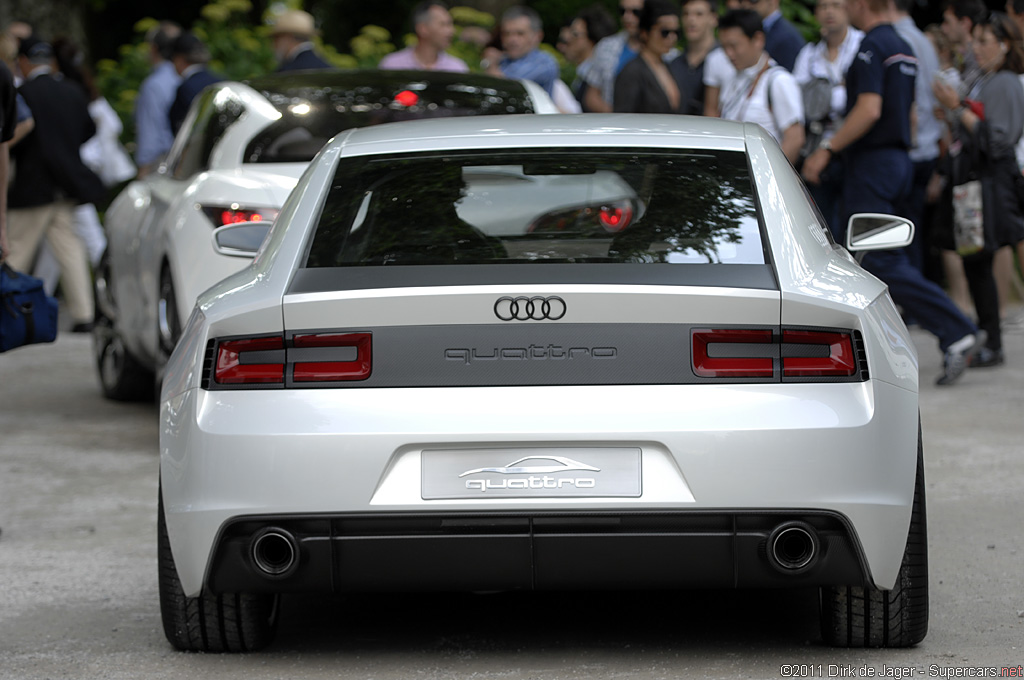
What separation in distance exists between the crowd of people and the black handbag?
2146 millimetres

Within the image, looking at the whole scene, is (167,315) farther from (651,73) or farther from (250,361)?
(651,73)

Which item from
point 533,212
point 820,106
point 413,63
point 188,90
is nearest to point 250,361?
point 533,212

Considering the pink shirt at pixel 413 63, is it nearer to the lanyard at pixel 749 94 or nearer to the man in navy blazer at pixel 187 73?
the man in navy blazer at pixel 187 73

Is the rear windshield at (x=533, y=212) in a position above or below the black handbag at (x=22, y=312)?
above

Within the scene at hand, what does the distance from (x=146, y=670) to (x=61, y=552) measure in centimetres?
175

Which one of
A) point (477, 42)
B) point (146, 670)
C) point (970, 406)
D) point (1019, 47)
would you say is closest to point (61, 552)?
point (146, 670)

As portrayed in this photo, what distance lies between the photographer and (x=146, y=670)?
13.6ft

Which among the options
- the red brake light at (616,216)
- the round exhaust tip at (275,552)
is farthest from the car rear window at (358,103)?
the round exhaust tip at (275,552)

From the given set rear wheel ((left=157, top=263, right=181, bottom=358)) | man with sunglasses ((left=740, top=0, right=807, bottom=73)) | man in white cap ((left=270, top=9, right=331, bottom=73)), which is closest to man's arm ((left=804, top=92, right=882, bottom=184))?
man with sunglasses ((left=740, top=0, right=807, bottom=73))

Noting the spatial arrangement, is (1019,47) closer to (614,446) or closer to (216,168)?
(216,168)

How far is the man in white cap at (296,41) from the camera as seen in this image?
11547 mm

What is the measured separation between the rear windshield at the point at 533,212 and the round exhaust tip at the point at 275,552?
2.28ft

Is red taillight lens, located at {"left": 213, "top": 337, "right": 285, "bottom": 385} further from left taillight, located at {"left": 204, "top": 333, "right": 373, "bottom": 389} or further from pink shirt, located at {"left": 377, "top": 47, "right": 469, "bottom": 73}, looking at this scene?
pink shirt, located at {"left": 377, "top": 47, "right": 469, "bottom": 73}

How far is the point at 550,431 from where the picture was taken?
371 cm
